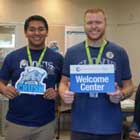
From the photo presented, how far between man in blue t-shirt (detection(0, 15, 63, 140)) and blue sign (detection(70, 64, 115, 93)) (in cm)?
34

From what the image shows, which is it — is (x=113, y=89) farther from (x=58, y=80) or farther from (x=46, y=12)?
(x=46, y=12)

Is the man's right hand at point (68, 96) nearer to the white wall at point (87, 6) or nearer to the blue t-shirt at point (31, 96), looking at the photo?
the blue t-shirt at point (31, 96)

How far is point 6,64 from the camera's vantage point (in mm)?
2693

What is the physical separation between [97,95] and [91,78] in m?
0.12

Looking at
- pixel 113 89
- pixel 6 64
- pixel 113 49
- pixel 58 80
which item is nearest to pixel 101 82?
pixel 113 89

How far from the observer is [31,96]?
2.59 metres

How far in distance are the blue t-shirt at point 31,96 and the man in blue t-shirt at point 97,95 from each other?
303 millimetres

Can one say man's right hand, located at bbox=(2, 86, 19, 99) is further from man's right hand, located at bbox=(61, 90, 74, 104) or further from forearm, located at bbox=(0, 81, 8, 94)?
man's right hand, located at bbox=(61, 90, 74, 104)

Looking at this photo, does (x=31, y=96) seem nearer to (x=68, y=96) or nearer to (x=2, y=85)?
(x=2, y=85)

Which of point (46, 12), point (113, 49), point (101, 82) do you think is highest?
point (46, 12)

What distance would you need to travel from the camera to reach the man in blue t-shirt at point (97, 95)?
2254 millimetres

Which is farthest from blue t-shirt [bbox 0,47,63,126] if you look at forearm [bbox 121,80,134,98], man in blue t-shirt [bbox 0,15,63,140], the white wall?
the white wall

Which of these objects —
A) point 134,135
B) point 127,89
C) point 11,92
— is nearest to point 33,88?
point 11,92

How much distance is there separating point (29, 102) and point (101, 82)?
63cm
